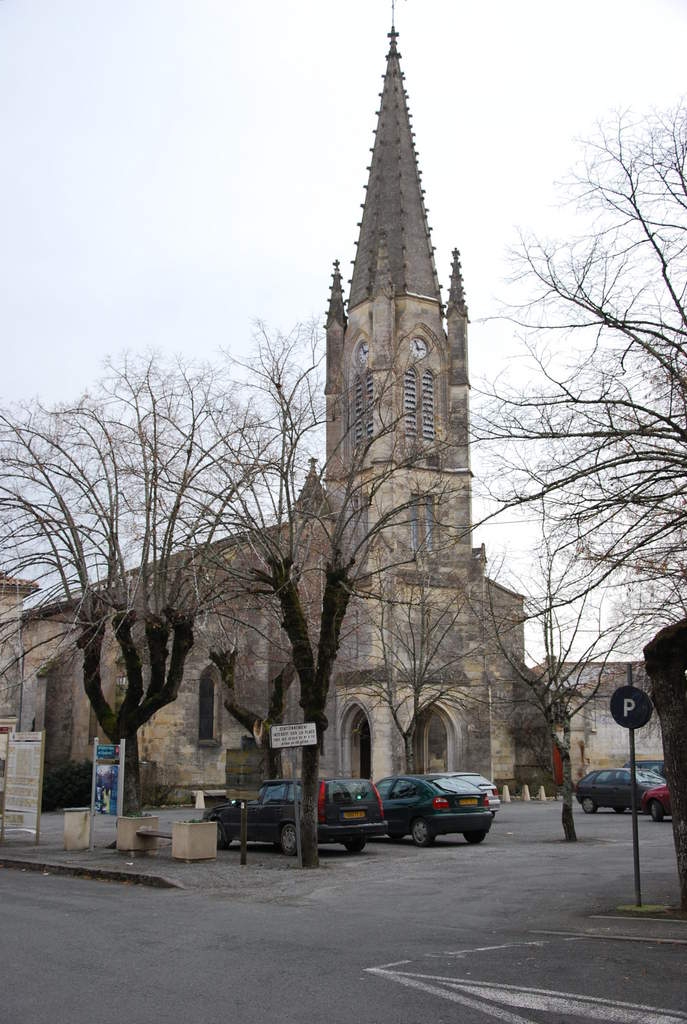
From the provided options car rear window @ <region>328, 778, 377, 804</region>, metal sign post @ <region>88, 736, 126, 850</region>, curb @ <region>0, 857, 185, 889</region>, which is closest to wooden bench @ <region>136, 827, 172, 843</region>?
metal sign post @ <region>88, 736, 126, 850</region>

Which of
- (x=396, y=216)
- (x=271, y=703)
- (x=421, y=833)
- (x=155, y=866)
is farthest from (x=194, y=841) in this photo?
(x=396, y=216)

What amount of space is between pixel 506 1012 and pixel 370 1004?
911 mm

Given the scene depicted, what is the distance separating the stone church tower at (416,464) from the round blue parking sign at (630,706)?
19908 mm

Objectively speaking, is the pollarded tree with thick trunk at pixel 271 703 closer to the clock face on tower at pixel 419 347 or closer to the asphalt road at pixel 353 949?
the asphalt road at pixel 353 949

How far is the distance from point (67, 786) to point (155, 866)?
67.1 feet

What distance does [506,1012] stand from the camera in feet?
22.5

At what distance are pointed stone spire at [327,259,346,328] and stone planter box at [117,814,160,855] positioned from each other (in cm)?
3405

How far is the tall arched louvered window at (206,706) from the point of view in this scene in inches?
1645

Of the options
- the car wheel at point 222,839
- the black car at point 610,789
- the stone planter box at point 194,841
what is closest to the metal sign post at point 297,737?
the stone planter box at point 194,841

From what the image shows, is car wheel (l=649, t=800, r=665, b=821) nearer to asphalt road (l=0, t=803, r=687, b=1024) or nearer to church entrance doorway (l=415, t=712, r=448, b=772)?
asphalt road (l=0, t=803, r=687, b=1024)

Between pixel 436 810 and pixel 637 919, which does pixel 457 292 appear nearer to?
pixel 436 810

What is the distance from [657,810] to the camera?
27562 millimetres

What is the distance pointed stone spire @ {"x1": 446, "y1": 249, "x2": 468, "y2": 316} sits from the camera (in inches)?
1975

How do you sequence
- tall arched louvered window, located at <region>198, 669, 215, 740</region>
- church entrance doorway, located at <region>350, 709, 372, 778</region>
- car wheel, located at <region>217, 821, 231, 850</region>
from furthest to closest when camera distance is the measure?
church entrance doorway, located at <region>350, 709, 372, 778</region> → tall arched louvered window, located at <region>198, 669, 215, 740</region> → car wheel, located at <region>217, 821, 231, 850</region>
